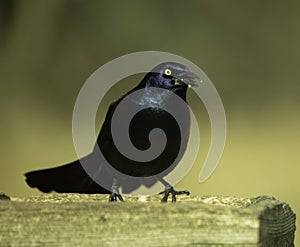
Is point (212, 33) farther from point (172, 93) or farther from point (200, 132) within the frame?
point (172, 93)

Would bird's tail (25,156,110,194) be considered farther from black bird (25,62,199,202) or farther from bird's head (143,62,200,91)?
bird's head (143,62,200,91)

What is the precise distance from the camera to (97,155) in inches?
59.7

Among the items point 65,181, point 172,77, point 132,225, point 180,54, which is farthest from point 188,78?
point 180,54

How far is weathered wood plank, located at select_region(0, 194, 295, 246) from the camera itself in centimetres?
97

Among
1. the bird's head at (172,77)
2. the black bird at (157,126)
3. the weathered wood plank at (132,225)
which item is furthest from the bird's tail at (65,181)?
the weathered wood plank at (132,225)

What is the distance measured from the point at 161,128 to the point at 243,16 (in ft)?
2.77

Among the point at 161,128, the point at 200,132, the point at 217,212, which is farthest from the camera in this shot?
the point at 200,132

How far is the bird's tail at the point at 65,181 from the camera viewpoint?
61.7 inches

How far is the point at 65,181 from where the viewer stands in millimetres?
1588

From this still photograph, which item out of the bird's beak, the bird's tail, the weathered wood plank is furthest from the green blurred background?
the weathered wood plank

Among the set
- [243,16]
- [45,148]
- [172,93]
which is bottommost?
[45,148]

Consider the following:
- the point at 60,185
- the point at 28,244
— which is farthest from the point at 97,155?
the point at 28,244

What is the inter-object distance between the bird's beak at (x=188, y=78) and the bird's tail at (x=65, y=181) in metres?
0.29

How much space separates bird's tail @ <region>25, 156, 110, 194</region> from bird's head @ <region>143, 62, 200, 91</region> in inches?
10.0
